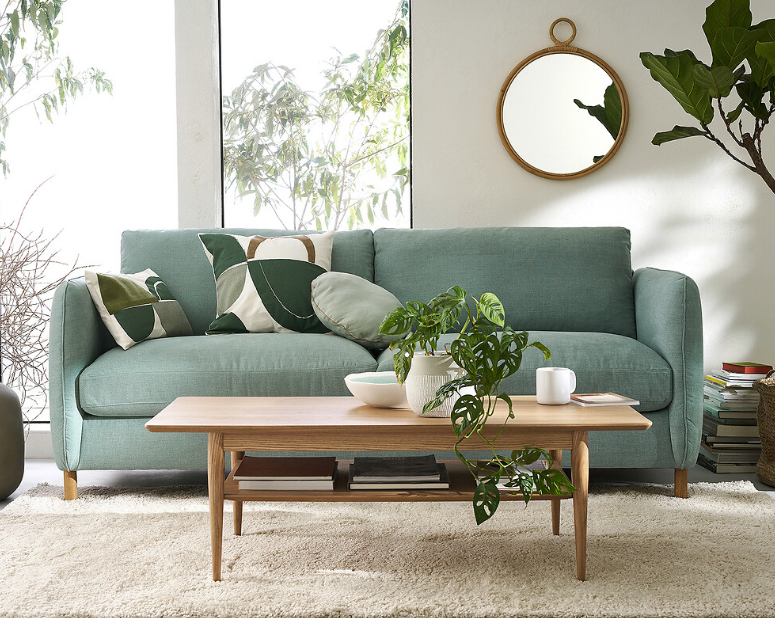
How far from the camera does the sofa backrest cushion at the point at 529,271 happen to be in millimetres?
2770

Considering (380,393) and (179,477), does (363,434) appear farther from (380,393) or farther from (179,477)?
(179,477)

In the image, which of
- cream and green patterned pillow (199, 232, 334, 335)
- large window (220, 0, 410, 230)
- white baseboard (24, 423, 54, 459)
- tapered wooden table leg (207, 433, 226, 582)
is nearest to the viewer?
tapered wooden table leg (207, 433, 226, 582)

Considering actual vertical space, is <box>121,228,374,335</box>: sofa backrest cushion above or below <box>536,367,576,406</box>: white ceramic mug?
above

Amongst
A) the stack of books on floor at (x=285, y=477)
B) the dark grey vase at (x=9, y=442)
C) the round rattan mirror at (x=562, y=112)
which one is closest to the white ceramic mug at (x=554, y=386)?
the stack of books on floor at (x=285, y=477)

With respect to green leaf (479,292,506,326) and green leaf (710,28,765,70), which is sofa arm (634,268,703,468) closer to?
green leaf (710,28,765,70)

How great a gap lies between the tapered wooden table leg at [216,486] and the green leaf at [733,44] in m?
1.93

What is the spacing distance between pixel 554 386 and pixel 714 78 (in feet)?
4.14

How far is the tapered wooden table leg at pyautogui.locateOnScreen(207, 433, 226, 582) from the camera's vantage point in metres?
1.48

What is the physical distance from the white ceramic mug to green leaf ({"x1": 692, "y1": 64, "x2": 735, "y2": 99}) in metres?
1.21

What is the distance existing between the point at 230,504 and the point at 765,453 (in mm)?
1865

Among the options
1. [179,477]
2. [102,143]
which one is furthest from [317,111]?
[179,477]

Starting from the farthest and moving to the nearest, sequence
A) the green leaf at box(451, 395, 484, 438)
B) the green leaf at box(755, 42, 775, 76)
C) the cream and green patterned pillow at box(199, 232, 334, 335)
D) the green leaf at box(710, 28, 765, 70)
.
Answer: the cream and green patterned pillow at box(199, 232, 334, 335) → the green leaf at box(710, 28, 765, 70) → the green leaf at box(755, 42, 775, 76) → the green leaf at box(451, 395, 484, 438)

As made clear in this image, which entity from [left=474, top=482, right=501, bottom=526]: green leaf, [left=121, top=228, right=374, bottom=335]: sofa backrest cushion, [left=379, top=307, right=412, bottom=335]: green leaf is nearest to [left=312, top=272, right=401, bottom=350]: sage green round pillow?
[left=121, top=228, right=374, bottom=335]: sofa backrest cushion

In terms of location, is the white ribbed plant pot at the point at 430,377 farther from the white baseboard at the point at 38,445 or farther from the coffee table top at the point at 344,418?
the white baseboard at the point at 38,445
